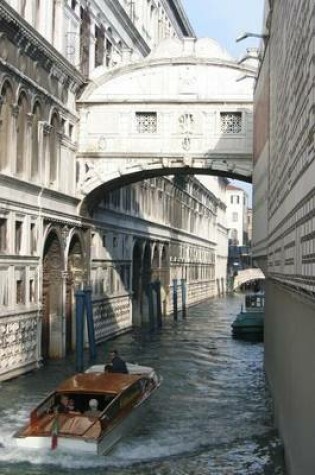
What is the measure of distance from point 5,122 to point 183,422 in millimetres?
7672

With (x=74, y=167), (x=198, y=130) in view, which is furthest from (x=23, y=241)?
(x=198, y=130)

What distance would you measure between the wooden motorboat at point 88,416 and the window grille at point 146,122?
933cm

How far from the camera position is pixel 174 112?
22188mm

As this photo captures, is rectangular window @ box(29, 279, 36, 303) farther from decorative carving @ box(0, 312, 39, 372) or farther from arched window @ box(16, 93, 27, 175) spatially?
arched window @ box(16, 93, 27, 175)

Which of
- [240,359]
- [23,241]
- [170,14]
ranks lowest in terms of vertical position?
[240,359]

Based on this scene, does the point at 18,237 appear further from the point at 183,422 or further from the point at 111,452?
the point at 111,452

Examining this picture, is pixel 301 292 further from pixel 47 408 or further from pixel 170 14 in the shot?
pixel 170 14

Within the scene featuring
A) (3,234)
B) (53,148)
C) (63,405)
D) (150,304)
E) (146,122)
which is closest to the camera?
(63,405)

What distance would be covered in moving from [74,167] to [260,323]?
1133 cm

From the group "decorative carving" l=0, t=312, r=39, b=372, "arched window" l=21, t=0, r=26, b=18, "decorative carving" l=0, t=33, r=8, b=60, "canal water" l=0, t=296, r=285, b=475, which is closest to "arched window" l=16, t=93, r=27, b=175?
"decorative carving" l=0, t=33, r=8, b=60

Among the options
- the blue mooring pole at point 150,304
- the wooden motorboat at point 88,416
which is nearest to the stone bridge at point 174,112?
the wooden motorboat at point 88,416

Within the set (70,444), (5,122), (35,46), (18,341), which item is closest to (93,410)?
(70,444)

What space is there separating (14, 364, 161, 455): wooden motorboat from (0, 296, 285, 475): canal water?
0.56 ft

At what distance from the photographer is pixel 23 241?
18484mm
